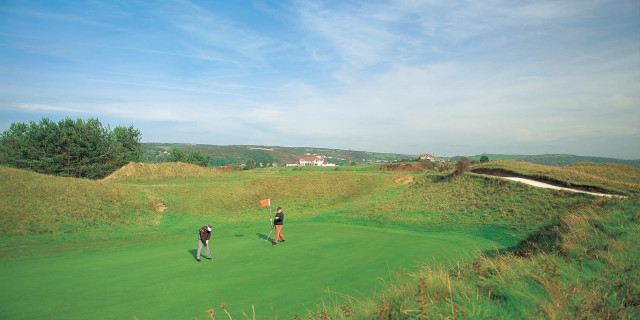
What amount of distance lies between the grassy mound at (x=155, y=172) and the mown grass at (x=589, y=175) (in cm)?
4477

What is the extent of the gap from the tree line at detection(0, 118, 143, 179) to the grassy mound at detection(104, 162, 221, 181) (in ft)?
40.7

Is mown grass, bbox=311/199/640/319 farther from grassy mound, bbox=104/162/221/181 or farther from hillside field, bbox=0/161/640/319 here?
grassy mound, bbox=104/162/221/181

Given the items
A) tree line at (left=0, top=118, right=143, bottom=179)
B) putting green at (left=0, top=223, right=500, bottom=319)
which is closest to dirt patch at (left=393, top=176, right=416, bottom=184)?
putting green at (left=0, top=223, right=500, bottom=319)

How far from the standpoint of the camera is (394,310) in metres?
4.43

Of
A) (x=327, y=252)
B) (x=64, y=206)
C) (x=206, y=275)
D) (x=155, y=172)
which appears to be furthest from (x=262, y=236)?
(x=155, y=172)

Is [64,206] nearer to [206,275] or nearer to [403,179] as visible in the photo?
[206,275]

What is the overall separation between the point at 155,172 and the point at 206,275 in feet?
155

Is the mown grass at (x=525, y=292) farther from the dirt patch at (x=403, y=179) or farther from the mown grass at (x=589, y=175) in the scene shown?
the dirt patch at (x=403, y=179)

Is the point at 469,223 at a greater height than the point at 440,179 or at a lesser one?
lesser

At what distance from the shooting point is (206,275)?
10.9m

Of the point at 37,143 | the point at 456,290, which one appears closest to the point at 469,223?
the point at 456,290

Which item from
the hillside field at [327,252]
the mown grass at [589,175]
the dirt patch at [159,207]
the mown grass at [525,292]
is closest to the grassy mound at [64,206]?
the hillside field at [327,252]

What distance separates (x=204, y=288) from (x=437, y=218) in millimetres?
19684

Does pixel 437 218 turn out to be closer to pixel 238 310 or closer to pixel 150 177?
pixel 238 310
